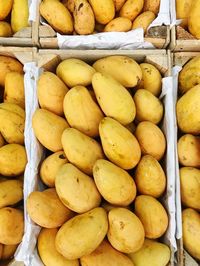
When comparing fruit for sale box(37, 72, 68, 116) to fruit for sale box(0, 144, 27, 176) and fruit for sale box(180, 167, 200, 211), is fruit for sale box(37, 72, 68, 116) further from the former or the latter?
fruit for sale box(180, 167, 200, 211)

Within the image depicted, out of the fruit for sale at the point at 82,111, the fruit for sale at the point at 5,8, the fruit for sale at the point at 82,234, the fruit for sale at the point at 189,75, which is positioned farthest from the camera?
the fruit for sale at the point at 5,8

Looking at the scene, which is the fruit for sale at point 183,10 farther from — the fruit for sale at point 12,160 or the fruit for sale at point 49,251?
the fruit for sale at point 49,251

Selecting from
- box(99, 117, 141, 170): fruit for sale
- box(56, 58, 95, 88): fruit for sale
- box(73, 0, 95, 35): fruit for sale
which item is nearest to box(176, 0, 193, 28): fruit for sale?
box(73, 0, 95, 35): fruit for sale

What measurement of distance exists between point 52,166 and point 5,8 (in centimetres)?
55

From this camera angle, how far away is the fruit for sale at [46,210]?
78cm

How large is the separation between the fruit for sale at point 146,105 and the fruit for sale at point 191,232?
0.25m

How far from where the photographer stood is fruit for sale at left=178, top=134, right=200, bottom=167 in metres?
0.90

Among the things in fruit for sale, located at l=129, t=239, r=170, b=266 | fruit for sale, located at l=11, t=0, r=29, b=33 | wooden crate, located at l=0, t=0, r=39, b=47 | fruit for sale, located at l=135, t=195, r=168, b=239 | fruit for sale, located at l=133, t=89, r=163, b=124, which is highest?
fruit for sale, located at l=11, t=0, r=29, b=33

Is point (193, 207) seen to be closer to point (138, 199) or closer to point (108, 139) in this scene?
point (138, 199)

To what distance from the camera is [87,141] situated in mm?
815

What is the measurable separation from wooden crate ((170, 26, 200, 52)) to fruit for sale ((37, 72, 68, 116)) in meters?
0.36

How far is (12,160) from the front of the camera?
91cm

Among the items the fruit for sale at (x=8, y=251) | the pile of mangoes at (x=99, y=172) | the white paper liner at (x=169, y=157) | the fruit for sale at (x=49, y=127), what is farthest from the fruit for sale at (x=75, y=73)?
the fruit for sale at (x=8, y=251)

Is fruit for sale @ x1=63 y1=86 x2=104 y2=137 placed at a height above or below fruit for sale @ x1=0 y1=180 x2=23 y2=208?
above
